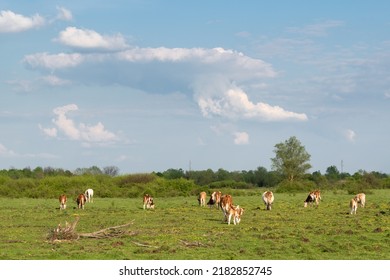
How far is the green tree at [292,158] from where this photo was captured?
92.2m

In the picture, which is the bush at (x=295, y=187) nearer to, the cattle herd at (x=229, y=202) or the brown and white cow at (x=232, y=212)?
the cattle herd at (x=229, y=202)

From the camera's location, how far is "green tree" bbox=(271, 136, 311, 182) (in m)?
92.2

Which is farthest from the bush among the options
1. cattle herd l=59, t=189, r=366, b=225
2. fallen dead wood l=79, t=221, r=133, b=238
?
fallen dead wood l=79, t=221, r=133, b=238

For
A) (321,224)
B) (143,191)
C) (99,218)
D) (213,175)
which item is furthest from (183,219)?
(213,175)

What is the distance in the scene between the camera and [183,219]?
31.5m

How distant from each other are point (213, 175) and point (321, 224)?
9165 centimetres

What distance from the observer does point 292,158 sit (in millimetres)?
92438

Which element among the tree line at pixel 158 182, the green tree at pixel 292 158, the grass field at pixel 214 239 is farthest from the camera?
the green tree at pixel 292 158

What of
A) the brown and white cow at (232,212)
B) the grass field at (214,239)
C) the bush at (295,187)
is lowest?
the grass field at (214,239)

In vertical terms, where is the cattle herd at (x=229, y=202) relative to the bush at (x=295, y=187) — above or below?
below

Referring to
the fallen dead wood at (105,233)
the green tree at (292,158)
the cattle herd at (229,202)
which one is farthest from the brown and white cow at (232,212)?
the green tree at (292,158)

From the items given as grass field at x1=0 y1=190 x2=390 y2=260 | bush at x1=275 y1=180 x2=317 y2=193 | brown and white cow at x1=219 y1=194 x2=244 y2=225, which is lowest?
grass field at x1=0 y1=190 x2=390 y2=260

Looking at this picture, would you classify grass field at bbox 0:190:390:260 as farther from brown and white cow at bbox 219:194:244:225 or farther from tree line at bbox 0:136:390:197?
tree line at bbox 0:136:390:197

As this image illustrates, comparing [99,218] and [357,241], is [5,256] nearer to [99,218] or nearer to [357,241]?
[357,241]
